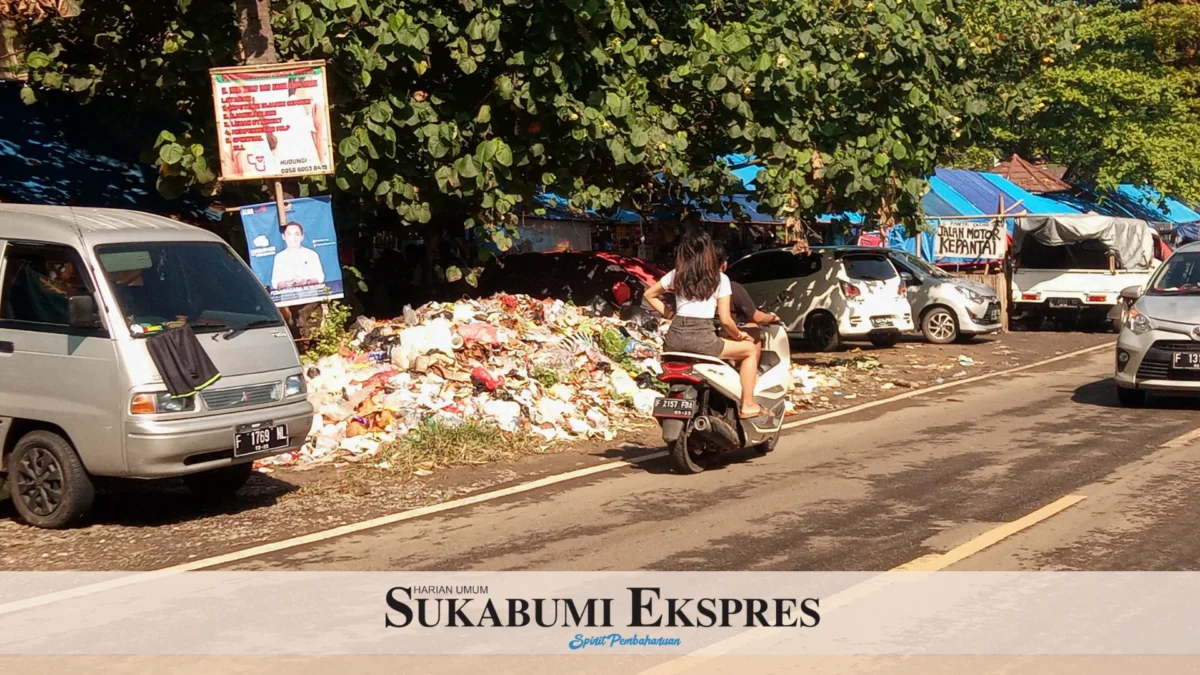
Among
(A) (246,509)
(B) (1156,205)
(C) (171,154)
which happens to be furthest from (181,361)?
(B) (1156,205)

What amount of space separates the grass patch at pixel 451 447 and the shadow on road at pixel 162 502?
1.13 metres

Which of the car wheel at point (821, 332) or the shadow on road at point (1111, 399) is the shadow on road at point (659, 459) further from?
the car wheel at point (821, 332)

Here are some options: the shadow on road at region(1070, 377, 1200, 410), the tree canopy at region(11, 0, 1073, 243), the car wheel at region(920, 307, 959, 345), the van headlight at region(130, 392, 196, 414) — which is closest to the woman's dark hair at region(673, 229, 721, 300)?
the van headlight at region(130, 392, 196, 414)

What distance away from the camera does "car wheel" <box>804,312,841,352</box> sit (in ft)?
69.5

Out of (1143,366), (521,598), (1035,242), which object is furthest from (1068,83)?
(521,598)

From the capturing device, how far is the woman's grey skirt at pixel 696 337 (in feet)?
33.3

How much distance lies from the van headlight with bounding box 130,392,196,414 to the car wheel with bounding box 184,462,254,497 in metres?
1.24

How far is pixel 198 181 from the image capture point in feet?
44.3

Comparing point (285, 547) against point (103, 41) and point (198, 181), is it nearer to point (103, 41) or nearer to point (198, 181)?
point (198, 181)

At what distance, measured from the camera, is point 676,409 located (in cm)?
1006

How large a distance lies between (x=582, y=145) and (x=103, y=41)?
6256mm

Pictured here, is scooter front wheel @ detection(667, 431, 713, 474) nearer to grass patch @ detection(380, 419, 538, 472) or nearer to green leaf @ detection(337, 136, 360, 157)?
grass patch @ detection(380, 419, 538, 472)

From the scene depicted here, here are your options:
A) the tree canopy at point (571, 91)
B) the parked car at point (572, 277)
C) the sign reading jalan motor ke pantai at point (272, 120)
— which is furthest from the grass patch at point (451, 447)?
the parked car at point (572, 277)

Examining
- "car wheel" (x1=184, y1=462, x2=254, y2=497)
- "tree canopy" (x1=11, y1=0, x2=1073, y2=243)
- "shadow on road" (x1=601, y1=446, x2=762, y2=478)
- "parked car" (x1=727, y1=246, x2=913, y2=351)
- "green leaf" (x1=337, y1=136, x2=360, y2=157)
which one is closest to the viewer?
"car wheel" (x1=184, y1=462, x2=254, y2=497)
